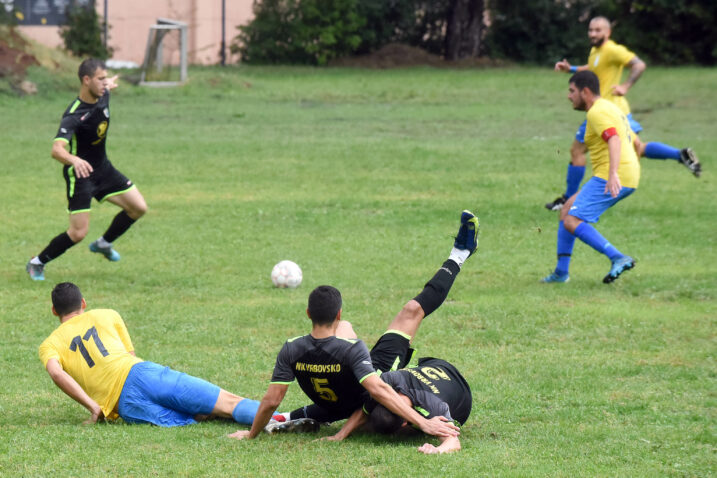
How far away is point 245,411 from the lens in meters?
6.36

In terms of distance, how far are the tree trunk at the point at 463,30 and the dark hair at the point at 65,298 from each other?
34.4 metres

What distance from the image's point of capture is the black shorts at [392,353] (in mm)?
6402

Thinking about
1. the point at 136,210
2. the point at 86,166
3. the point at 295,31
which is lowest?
the point at 295,31

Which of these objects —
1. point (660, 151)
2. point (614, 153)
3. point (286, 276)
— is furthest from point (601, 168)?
point (286, 276)

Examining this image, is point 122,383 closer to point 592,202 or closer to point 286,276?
point 286,276

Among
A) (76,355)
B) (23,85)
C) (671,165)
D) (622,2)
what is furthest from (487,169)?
(622,2)

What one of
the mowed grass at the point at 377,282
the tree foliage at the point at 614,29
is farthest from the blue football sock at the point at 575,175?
the tree foliage at the point at 614,29

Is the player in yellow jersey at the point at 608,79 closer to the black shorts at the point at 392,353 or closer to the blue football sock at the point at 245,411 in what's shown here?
the black shorts at the point at 392,353

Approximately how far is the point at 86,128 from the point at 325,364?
553 centimetres

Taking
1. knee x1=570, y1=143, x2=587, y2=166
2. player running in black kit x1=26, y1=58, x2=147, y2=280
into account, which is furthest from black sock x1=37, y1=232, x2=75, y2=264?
knee x1=570, y1=143, x2=587, y2=166

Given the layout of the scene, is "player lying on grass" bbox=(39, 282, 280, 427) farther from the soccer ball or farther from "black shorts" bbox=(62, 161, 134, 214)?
"black shorts" bbox=(62, 161, 134, 214)

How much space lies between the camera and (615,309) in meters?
9.41

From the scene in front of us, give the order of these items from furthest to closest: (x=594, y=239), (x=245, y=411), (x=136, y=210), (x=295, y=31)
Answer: (x=295, y=31) → (x=136, y=210) → (x=594, y=239) → (x=245, y=411)

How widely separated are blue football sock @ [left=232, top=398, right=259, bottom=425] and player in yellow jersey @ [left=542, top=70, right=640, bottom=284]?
4.61 metres
